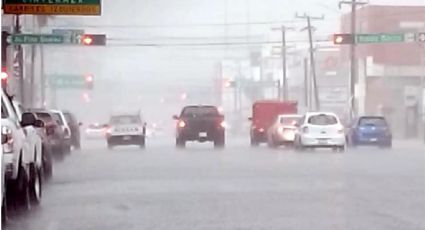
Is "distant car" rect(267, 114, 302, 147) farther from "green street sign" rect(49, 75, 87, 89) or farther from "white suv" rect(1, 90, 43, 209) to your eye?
"green street sign" rect(49, 75, 87, 89)

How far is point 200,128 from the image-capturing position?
42.5 meters

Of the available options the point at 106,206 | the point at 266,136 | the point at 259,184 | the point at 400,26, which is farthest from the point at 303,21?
the point at 106,206

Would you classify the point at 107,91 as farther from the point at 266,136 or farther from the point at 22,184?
the point at 22,184

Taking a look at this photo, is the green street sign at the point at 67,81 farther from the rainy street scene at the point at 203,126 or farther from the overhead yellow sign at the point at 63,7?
the overhead yellow sign at the point at 63,7

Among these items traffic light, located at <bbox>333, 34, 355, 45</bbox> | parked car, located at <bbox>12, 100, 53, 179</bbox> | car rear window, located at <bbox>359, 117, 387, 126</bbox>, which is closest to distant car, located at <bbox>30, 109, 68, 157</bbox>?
parked car, located at <bbox>12, 100, 53, 179</bbox>

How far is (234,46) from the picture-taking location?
3679 inches

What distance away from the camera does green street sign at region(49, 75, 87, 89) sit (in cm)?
7462

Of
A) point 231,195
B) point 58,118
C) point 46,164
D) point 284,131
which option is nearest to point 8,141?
point 231,195

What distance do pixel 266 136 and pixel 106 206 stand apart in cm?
3247

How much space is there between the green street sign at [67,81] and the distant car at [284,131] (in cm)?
3326

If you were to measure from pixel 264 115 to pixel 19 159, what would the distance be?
118ft

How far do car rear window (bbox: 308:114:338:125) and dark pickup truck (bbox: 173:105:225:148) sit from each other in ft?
17.8

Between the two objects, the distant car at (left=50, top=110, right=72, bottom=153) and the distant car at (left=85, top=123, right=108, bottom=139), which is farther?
the distant car at (left=85, top=123, right=108, bottom=139)

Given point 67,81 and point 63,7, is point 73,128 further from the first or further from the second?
point 67,81
